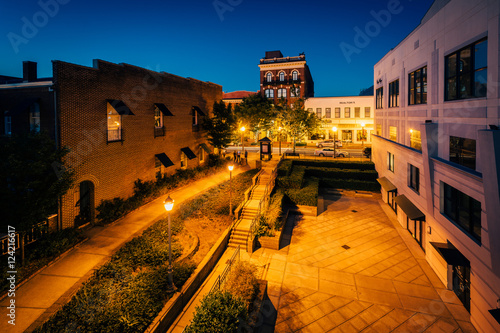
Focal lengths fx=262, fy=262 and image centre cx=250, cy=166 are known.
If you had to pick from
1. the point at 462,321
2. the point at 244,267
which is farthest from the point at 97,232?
the point at 462,321

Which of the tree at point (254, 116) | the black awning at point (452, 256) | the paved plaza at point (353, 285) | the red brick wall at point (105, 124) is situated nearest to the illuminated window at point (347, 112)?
the tree at point (254, 116)

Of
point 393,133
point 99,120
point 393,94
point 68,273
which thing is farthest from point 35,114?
point 393,94

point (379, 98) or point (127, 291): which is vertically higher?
point (379, 98)

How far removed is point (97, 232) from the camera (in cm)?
1366

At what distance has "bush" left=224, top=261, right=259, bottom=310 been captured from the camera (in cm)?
920

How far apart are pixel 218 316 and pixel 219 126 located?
22172 mm

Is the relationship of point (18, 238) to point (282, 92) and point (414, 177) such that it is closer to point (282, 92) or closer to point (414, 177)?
point (414, 177)

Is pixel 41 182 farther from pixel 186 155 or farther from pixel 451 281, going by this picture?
pixel 451 281

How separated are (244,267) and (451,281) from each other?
8.66m

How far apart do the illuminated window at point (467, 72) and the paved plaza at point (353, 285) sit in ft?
26.0

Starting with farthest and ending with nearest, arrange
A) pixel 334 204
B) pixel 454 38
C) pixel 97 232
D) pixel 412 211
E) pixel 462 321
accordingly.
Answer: pixel 334 204
pixel 412 211
pixel 97 232
pixel 454 38
pixel 462 321

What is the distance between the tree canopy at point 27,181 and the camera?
9.53 m

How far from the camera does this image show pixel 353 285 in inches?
440

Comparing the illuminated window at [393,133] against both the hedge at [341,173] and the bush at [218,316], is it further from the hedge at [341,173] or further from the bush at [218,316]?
the bush at [218,316]
